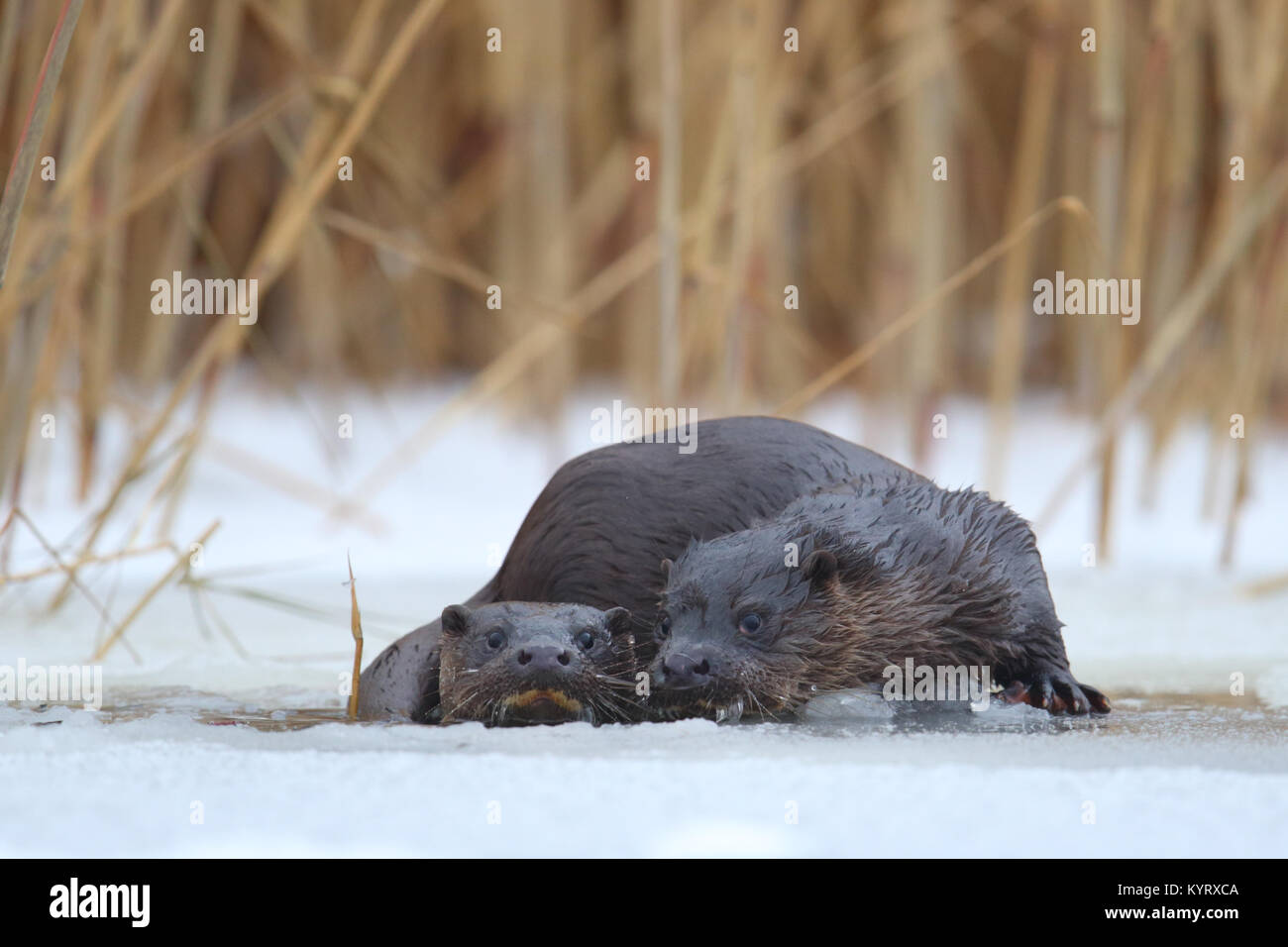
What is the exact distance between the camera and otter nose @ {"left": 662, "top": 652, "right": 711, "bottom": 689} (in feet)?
7.22

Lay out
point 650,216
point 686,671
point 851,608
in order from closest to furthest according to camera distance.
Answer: point 686,671, point 851,608, point 650,216

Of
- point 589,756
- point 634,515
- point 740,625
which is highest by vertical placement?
point 634,515

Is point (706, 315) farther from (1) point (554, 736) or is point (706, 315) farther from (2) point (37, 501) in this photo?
(1) point (554, 736)

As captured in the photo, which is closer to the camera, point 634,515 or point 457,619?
point 457,619

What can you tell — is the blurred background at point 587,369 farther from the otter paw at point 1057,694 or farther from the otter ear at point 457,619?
the otter ear at point 457,619

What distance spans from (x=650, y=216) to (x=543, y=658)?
3.10 m

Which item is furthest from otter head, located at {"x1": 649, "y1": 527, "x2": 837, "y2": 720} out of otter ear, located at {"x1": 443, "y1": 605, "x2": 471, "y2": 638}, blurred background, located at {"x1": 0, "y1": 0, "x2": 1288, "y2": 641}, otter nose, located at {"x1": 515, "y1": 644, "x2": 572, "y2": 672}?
blurred background, located at {"x1": 0, "y1": 0, "x2": 1288, "y2": 641}

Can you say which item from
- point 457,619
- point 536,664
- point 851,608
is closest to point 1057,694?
point 851,608

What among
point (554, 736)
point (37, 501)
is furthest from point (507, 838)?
point (37, 501)

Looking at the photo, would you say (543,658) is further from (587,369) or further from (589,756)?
(587,369)

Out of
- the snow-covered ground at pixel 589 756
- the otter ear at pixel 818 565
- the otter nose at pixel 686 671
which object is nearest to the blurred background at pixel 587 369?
the snow-covered ground at pixel 589 756

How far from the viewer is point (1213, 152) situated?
6.70m

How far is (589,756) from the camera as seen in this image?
6.07ft
